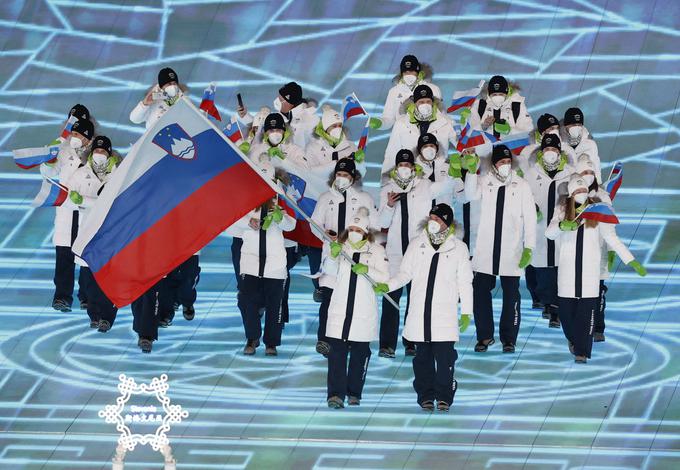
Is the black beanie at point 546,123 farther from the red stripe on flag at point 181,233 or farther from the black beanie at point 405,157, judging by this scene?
the red stripe on flag at point 181,233

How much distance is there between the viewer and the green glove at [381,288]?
589 inches

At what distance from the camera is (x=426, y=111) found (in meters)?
16.7

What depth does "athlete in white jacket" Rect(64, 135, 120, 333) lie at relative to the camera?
16.6 m

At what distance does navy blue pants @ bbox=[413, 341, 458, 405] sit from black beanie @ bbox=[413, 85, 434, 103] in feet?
7.82

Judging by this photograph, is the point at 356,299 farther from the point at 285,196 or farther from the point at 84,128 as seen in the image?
the point at 84,128

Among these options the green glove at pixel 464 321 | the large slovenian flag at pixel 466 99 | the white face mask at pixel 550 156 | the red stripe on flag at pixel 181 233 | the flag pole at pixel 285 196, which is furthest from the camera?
the large slovenian flag at pixel 466 99

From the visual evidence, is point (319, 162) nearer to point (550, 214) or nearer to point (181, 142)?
point (550, 214)

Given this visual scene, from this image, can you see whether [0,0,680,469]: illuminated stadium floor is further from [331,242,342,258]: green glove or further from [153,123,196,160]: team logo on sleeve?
[153,123,196,160]: team logo on sleeve

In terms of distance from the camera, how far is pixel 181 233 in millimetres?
13953

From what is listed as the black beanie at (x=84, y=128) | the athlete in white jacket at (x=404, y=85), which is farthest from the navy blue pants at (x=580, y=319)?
the black beanie at (x=84, y=128)

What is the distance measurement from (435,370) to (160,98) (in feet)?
12.0

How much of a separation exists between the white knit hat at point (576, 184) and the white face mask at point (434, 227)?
1.40 m

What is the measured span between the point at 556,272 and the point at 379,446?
9.52ft

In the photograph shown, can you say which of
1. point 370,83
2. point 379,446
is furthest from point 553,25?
point 379,446
